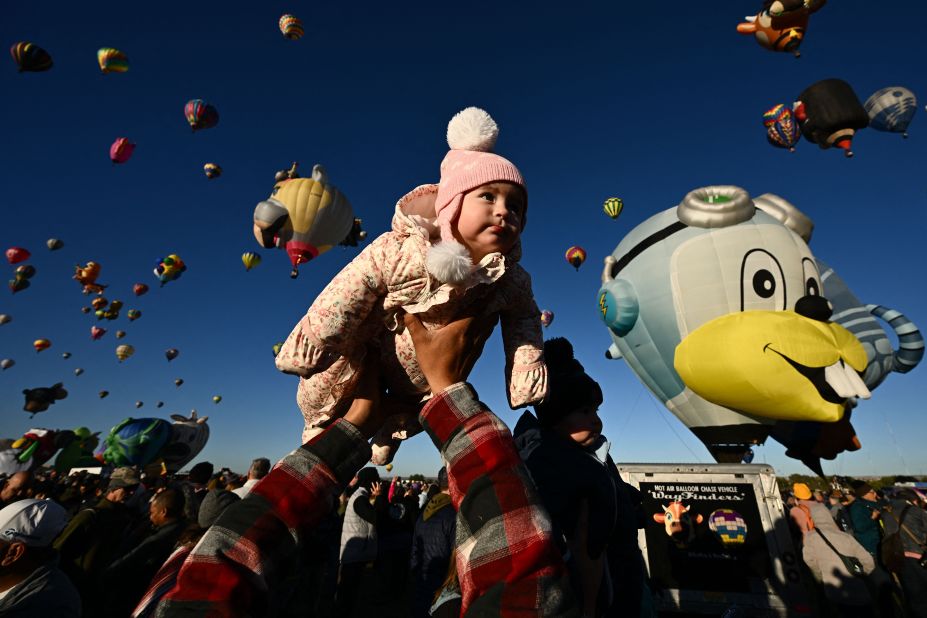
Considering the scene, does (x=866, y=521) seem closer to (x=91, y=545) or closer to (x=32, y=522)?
(x=32, y=522)

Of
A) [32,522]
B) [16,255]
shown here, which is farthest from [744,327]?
[16,255]

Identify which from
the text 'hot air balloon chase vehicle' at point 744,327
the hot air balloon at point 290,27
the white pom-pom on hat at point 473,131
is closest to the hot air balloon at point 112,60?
the hot air balloon at point 290,27

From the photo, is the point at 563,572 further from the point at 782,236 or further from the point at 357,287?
the point at 782,236

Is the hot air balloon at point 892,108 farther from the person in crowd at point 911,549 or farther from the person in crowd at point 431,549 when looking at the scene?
the person in crowd at point 431,549

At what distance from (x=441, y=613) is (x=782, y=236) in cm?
1180

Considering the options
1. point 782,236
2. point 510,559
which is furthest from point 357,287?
point 782,236

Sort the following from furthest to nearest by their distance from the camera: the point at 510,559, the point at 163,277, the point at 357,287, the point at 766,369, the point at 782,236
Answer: the point at 163,277 < the point at 782,236 < the point at 766,369 < the point at 357,287 < the point at 510,559

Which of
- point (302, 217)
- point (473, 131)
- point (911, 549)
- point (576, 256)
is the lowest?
point (911, 549)

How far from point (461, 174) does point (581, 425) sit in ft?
4.58

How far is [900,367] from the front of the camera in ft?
42.5

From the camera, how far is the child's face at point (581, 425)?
2268 mm

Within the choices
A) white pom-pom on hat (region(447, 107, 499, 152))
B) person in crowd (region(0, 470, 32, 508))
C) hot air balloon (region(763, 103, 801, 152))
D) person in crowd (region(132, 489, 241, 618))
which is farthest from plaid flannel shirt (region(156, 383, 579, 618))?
hot air balloon (region(763, 103, 801, 152))

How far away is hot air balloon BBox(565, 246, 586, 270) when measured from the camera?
20266 mm

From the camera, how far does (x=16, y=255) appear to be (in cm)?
2781
